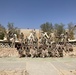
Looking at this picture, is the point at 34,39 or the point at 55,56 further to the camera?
the point at 34,39

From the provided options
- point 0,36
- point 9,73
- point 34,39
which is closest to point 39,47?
point 34,39

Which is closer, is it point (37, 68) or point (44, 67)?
point (37, 68)

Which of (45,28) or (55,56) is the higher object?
(45,28)

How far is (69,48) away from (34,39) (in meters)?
3.06

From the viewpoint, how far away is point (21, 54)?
1280 cm

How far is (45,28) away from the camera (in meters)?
41.1

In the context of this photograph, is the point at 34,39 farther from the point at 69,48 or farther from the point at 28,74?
the point at 28,74

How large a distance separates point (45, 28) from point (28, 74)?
113 ft

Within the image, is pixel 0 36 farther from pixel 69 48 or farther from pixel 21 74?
pixel 21 74

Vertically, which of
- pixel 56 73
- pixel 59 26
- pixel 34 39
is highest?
pixel 59 26

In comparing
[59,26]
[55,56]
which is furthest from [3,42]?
[59,26]

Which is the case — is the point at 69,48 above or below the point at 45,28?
below

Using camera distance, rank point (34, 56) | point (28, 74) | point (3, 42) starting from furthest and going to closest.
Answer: point (3, 42) < point (34, 56) < point (28, 74)

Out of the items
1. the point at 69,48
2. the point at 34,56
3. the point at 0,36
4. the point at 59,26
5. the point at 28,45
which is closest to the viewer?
the point at 34,56
